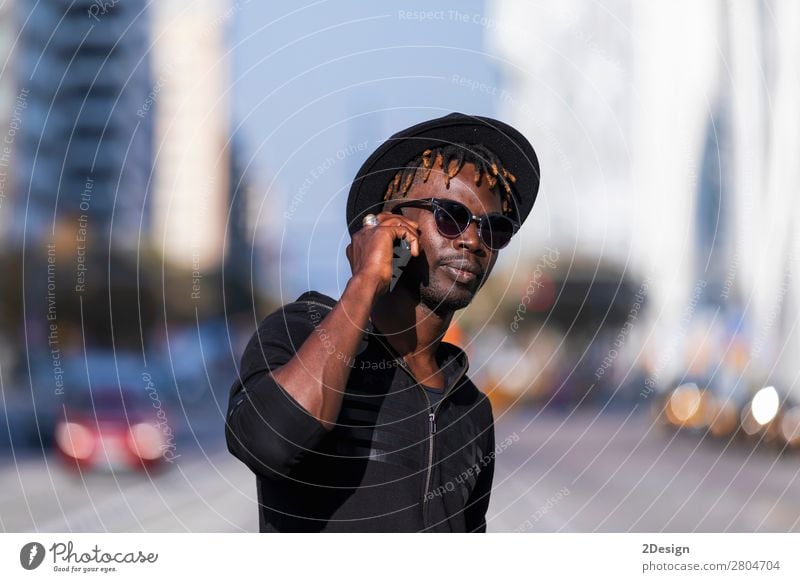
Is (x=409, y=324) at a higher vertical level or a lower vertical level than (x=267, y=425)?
higher

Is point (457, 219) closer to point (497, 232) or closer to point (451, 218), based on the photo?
point (451, 218)

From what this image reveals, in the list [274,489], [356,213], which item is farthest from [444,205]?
[274,489]

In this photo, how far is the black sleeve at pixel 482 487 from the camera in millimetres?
3535

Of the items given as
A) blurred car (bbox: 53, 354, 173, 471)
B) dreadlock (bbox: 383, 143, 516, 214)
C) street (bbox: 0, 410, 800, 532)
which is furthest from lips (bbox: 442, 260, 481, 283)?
blurred car (bbox: 53, 354, 173, 471)

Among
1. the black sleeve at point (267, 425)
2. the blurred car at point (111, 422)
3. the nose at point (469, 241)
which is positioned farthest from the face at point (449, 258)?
the blurred car at point (111, 422)

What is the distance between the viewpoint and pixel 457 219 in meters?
3.39

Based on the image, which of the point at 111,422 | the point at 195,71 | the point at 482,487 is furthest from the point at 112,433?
the point at 482,487

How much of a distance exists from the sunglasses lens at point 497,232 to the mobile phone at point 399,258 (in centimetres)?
26

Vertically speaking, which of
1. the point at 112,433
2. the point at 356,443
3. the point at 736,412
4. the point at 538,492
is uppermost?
the point at 356,443

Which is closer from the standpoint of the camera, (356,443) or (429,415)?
(356,443)

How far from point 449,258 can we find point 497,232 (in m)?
0.25
